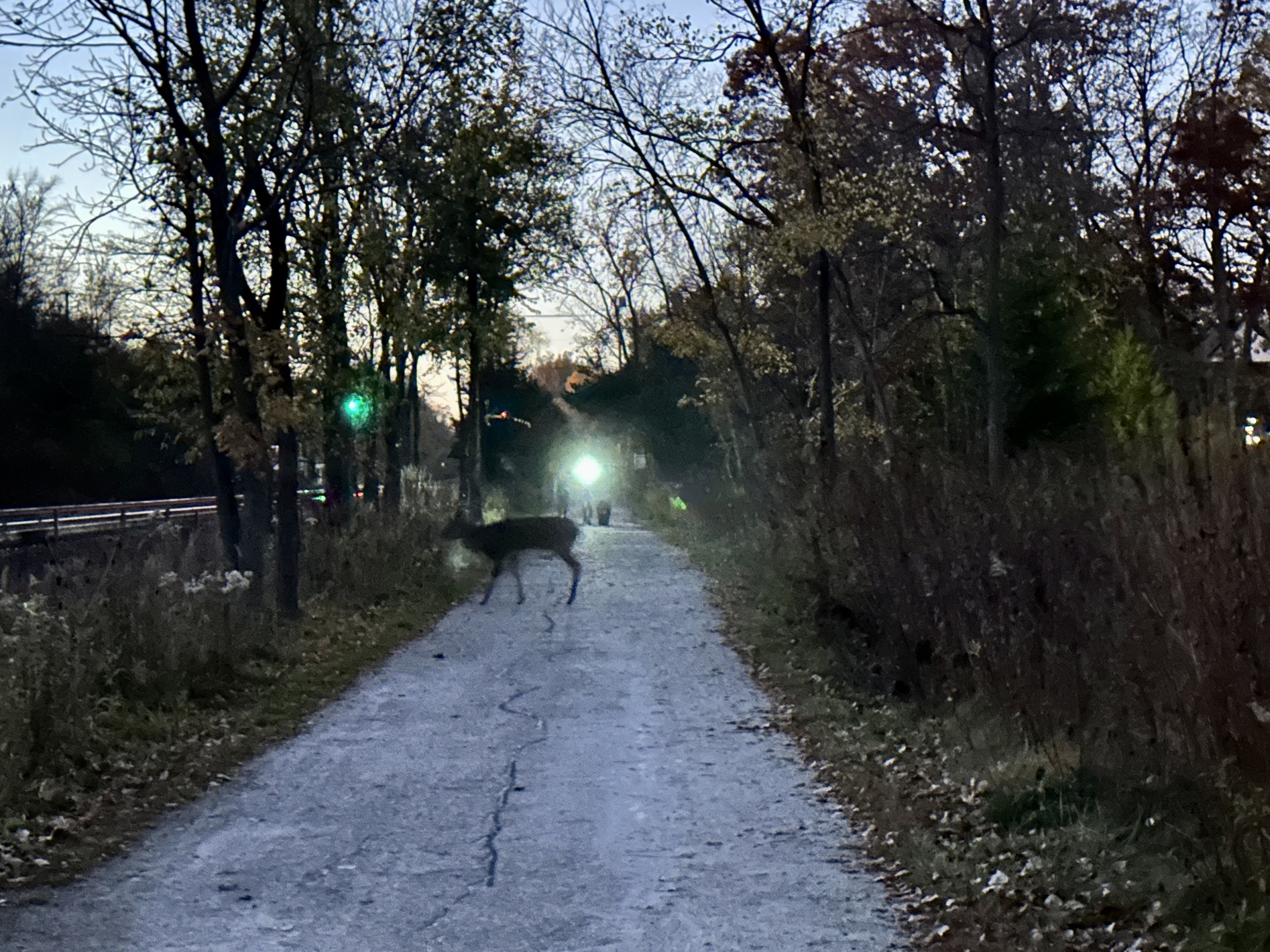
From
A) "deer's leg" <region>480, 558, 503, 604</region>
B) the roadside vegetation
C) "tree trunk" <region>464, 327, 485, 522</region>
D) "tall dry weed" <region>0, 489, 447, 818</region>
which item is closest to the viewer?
the roadside vegetation

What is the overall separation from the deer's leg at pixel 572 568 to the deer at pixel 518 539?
0.04ft

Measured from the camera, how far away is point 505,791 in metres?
8.92

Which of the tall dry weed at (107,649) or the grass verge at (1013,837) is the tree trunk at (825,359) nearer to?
the tall dry weed at (107,649)

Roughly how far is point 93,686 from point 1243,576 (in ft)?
26.7

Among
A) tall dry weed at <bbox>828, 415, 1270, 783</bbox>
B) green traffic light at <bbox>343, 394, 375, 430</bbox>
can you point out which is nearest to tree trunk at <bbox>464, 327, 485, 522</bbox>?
green traffic light at <bbox>343, 394, 375, 430</bbox>

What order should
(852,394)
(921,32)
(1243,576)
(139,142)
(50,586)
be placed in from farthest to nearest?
(852,394), (921,32), (139,142), (50,586), (1243,576)

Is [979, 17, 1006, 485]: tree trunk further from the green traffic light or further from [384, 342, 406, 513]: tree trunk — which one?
[384, 342, 406, 513]: tree trunk

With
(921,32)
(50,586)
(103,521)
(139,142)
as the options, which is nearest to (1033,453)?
(921,32)

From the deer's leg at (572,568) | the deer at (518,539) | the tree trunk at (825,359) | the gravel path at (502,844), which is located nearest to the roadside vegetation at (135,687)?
the gravel path at (502,844)

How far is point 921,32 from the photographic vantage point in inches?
1019

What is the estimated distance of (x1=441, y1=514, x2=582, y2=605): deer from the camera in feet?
70.7

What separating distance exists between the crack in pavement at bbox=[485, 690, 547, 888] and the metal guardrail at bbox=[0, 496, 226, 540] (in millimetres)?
24164

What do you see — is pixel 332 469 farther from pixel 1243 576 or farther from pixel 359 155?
pixel 1243 576

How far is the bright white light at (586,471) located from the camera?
68750 millimetres
